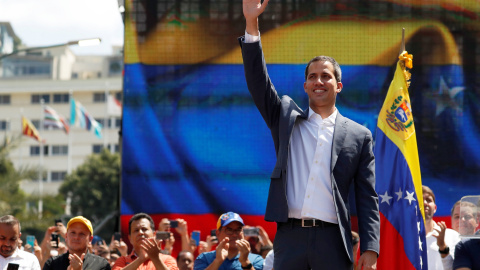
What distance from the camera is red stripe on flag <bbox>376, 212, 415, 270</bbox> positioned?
691 cm

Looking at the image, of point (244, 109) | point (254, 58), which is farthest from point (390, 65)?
point (254, 58)

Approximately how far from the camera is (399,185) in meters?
7.09

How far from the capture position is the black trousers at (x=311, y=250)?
3.76 m

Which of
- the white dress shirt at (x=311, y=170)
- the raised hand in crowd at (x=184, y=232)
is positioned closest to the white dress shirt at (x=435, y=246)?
the raised hand in crowd at (x=184, y=232)

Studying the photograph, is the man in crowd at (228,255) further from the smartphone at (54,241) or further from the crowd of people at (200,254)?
the smartphone at (54,241)

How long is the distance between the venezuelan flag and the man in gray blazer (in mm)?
2936

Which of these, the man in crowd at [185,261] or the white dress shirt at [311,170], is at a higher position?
the white dress shirt at [311,170]

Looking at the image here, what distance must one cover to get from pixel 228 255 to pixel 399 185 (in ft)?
5.16

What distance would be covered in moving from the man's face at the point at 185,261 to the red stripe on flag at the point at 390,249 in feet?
5.90

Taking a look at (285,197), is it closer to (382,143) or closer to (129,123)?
(382,143)

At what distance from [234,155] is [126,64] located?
173 cm

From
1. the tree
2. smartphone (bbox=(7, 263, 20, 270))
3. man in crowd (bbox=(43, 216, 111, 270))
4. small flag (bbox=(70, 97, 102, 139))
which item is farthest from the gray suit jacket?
small flag (bbox=(70, 97, 102, 139))

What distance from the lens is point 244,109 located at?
1031 centimetres

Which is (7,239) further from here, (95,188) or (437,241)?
(95,188)
